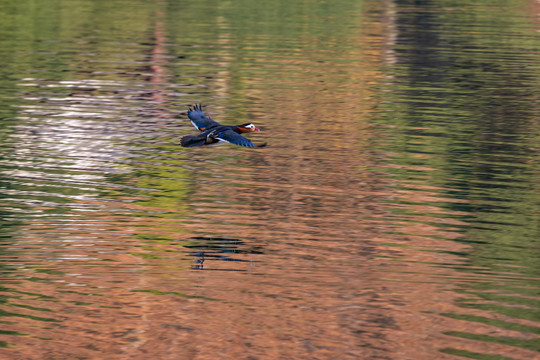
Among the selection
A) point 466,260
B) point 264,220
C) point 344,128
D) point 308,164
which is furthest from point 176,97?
point 466,260

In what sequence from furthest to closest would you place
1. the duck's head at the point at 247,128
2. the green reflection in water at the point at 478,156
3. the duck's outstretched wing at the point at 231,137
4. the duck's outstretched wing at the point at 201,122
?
the duck's outstretched wing at the point at 201,122
the duck's head at the point at 247,128
the duck's outstretched wing at the point at 231,137
the green reflection in water at the point at 478,156

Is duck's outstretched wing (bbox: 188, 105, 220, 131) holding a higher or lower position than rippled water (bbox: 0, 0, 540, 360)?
higher

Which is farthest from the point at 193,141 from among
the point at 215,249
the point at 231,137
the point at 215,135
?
the point at 215,249

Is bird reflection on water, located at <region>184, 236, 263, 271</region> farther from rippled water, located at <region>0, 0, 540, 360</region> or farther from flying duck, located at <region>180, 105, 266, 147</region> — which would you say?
flying duck, located at <region>180, 105, 266, 147</region>

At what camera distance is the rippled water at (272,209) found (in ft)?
40.4

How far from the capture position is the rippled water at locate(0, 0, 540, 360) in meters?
12.3

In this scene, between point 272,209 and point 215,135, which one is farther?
point 272,209

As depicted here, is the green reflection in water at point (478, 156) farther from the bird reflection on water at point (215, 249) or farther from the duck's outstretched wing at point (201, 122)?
the duck's outstretched wing at point (201, 122)

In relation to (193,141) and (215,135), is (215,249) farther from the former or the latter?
(193,141)

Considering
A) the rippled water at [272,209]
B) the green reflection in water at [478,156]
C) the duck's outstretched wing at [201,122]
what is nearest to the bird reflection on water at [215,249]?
the rippled water at [272,209]

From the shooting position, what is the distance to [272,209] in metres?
17.1

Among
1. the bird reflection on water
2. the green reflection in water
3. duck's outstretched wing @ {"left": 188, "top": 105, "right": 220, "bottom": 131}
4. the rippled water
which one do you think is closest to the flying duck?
duck's outstretched wing @ {"left": 188, "top": 105, "right": 220, "bottom": 131}

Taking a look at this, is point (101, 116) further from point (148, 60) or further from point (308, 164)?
point (148, 60)

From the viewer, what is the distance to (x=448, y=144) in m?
22.8
